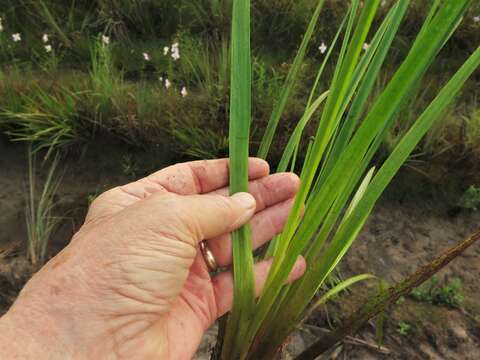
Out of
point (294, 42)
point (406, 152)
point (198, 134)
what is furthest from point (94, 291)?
point (294, 42)

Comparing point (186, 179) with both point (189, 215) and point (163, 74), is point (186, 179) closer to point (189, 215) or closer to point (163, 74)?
point (189, 215)

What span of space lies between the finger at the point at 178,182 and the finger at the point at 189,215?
225 mm

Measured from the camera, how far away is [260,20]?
235 centimetres

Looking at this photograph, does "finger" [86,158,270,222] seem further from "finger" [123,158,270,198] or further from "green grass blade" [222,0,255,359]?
"green grass blade" [222,0,255,359]

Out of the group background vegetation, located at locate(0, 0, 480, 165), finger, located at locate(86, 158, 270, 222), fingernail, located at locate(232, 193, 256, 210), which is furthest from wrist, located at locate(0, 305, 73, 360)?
background vegetation, located at locate(0, 0, 480, 165)

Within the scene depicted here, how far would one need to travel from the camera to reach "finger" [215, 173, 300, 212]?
1.15 meters

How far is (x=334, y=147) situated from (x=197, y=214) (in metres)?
0.34

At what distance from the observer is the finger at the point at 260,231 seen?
3.58ft

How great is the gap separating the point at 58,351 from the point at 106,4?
232 cm

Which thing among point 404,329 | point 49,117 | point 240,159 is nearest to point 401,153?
point 240,159

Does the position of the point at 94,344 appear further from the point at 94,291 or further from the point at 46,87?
the point at 46,87

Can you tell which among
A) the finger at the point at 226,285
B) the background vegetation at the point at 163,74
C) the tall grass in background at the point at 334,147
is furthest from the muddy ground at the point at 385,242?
the tall grass in background at the point at 334,147

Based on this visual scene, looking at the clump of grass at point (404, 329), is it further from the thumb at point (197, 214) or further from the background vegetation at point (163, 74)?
the thumb at point (197, 214)

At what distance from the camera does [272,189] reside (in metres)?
1.16
